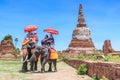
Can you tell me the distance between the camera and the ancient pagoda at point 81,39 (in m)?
61.1

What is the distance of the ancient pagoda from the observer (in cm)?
6106

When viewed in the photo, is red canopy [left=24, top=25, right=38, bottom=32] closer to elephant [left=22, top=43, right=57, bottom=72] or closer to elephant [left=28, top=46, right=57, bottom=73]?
elephant [left=22, top=43, right=57, bottom=72]

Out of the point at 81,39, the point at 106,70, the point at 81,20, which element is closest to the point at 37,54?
the point at 106,70

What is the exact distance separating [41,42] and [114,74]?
862 cm

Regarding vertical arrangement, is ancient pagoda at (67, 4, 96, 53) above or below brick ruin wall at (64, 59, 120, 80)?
above

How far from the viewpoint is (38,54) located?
17469 millimetres

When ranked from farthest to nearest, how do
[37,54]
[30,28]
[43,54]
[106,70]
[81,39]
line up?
[81,39] < [30,28] < [37,54] < [43,54] < [106,70]

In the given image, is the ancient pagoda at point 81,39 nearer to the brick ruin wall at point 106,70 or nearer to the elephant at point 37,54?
the elephant at point 37,54

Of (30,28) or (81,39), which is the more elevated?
(81,39)

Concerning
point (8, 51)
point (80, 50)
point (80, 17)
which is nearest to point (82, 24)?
point (80, 17)

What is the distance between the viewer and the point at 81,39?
6281 centimetres

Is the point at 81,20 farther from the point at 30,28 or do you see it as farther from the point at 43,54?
the point at 43,54

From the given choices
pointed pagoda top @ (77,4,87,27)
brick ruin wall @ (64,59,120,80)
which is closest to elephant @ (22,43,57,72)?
brick ruin wall @ (64,59,120,80)

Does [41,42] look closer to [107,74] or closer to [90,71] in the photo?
[90,71]
